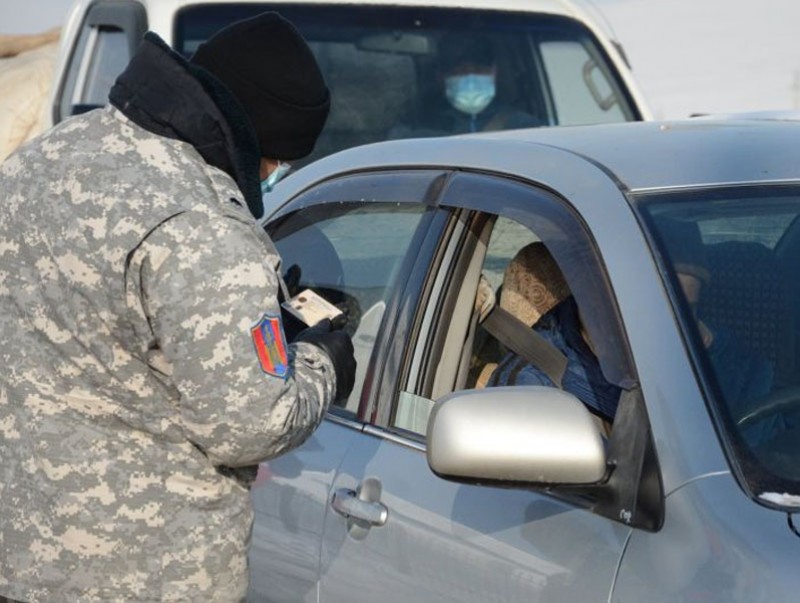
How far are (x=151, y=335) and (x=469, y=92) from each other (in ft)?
16.5

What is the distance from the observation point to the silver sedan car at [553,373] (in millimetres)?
2533

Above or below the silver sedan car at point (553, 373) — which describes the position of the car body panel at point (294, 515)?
below

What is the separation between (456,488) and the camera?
119 inches

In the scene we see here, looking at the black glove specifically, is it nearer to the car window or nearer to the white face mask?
the car window

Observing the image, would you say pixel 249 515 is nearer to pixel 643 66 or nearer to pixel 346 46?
pixel 346 46

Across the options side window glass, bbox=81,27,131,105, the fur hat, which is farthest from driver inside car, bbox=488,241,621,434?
side window glass, bbox=81,27,131,105

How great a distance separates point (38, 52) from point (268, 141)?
797cm

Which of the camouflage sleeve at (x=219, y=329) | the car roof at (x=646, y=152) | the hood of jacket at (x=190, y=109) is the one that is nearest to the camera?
the camouflage sleeve at (x=219, y=329)

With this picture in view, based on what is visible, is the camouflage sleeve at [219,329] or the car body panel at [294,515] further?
the car body panel at [294,515]

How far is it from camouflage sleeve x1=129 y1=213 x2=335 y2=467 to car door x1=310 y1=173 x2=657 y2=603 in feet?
1.27

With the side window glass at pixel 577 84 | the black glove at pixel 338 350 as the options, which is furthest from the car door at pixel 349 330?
the side window glass at pixel 577 84

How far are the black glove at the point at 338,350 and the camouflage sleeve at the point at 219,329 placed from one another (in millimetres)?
260

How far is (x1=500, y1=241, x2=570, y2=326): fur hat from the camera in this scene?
3344mm

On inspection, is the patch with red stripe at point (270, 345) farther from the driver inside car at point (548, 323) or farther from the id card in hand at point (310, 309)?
the driver inside car at point (548, 323)
